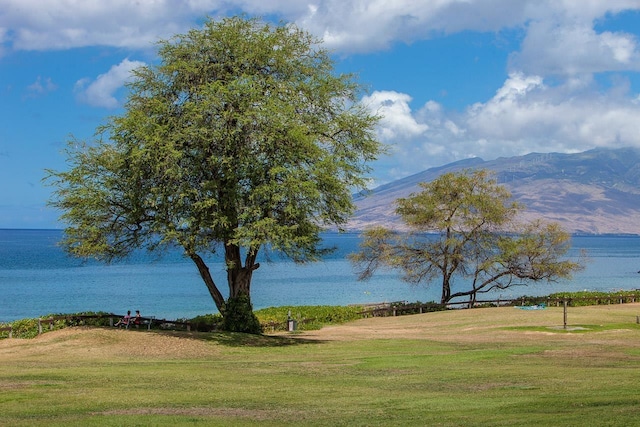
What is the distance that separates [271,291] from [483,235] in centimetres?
4555

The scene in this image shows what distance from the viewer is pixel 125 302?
83.7 m

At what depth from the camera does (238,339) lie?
35.0 m

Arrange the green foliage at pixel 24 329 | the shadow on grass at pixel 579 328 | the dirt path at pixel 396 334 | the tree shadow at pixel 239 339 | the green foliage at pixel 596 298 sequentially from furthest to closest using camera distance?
the green foliage at pixel 596 298
the shadow on grass at pixel 579 328
the green foliage at pixel 24 329
the tree shadow at pixel 239 339
the dirt path at pixel 396 334

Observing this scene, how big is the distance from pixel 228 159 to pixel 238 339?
8.53 m

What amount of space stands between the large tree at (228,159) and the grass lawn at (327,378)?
4760 mm

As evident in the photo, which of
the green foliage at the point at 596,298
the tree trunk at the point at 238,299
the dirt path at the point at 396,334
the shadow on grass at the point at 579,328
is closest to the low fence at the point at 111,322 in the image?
Result: the dirt path at the point at 396,334

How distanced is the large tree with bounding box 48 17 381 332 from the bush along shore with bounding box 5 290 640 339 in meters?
3.47

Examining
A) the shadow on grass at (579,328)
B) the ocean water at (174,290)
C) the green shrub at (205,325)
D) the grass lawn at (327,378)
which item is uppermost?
the ocean water at (174,290)

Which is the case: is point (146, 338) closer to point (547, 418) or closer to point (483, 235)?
point (547, 418)

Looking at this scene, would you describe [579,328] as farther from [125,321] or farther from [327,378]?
[125,321]

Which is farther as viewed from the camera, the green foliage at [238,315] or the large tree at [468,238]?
the large tree at [468,238]

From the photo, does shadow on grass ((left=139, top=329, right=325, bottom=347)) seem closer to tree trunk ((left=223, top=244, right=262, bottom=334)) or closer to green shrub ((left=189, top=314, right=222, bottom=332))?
tree trunk ((left=223, top=244, right=262, bottom=334))

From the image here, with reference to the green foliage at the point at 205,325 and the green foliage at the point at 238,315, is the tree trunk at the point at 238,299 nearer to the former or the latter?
the green foliage at the point at 238,315

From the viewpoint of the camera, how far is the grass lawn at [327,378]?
1658 centimetres
